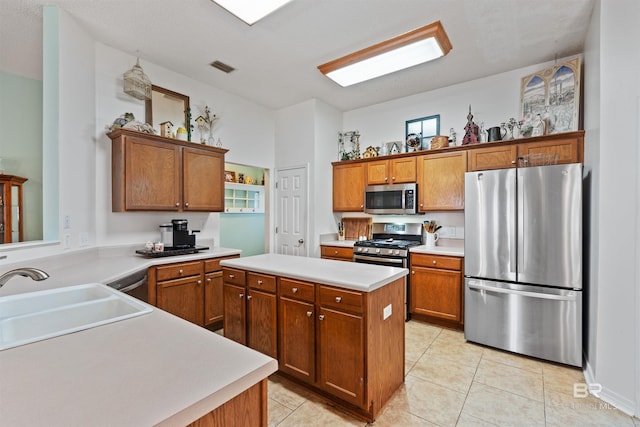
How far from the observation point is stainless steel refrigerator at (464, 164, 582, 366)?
2488mm

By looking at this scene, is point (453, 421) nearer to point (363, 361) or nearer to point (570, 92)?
point (363, 361)

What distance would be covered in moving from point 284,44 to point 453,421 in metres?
3.49

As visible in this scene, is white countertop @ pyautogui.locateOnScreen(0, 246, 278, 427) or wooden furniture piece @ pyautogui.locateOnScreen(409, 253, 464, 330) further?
wooden furniture piece @ pyautogui.locateOnScreen(409, 253, 464, 330)

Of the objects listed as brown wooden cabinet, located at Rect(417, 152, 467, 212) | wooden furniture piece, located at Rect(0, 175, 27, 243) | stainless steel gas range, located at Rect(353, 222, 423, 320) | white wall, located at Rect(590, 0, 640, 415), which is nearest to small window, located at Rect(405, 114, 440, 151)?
brown wooden cabinet, located at Rect(417, 152, 467, 212)

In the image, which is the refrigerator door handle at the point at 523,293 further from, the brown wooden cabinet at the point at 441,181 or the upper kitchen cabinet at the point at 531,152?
the upper kitchen cabinet at the point at 531,152

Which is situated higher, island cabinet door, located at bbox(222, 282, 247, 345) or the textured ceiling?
the textured ceiling

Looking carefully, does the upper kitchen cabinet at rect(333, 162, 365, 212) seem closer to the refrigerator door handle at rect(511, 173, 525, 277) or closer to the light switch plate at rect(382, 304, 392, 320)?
the refrigerator door handle at rect(511, 173, 525, 277)

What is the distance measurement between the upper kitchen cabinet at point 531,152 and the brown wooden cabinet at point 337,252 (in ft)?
6.31

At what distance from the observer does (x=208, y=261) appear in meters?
3.21

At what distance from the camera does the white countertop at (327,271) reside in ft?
6.12

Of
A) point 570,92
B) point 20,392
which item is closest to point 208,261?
point 20,392

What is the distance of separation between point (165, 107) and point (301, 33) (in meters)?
1.86

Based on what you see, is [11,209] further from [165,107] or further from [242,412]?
[242,412]

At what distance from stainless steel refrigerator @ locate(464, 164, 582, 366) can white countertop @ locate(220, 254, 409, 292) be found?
1.27 meters
